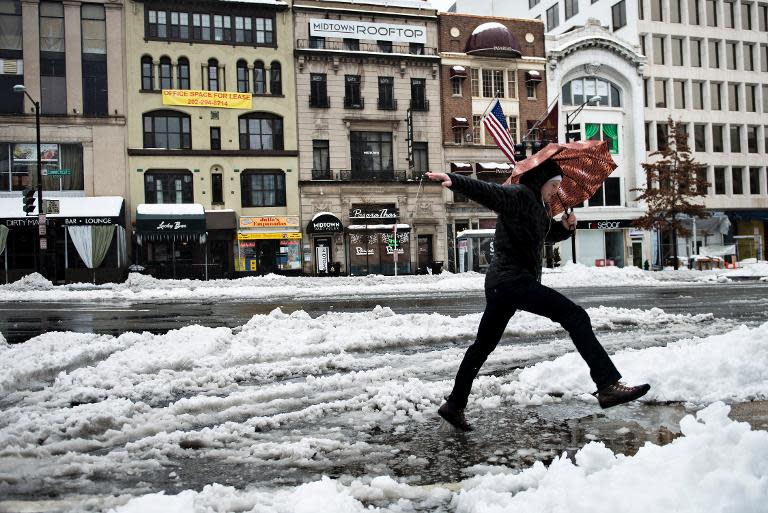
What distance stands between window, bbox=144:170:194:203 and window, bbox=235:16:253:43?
901 centimetres

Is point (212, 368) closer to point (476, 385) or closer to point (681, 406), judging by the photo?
point (476, 385)

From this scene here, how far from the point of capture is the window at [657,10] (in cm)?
4909

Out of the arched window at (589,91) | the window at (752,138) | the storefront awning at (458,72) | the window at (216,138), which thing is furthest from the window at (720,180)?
the window at (216,138)

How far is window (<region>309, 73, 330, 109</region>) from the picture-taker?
40625 mm

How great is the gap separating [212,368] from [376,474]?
379 cm

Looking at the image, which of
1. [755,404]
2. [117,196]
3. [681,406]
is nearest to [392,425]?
[681,406]

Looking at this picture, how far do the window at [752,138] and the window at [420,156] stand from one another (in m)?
28.1

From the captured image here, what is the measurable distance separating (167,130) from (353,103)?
11.8 meters

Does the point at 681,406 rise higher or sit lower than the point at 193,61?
lower

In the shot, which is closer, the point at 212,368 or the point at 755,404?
the point at 755,404

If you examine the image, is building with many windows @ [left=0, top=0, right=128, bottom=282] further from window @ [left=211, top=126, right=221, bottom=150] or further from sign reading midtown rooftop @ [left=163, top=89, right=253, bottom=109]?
window @ [left=211, top=126, right=221, bottom=150]

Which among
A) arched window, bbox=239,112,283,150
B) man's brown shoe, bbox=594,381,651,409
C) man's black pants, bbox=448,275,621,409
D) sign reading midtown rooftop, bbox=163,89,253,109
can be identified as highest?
sign reading midtown rooftop, bbox=163,89,253,109

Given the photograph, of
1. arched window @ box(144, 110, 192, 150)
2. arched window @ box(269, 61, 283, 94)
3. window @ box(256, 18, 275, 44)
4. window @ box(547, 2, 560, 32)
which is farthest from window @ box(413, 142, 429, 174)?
window @ box(547, 2, 560, 32)

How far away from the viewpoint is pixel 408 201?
41969 millimetres
